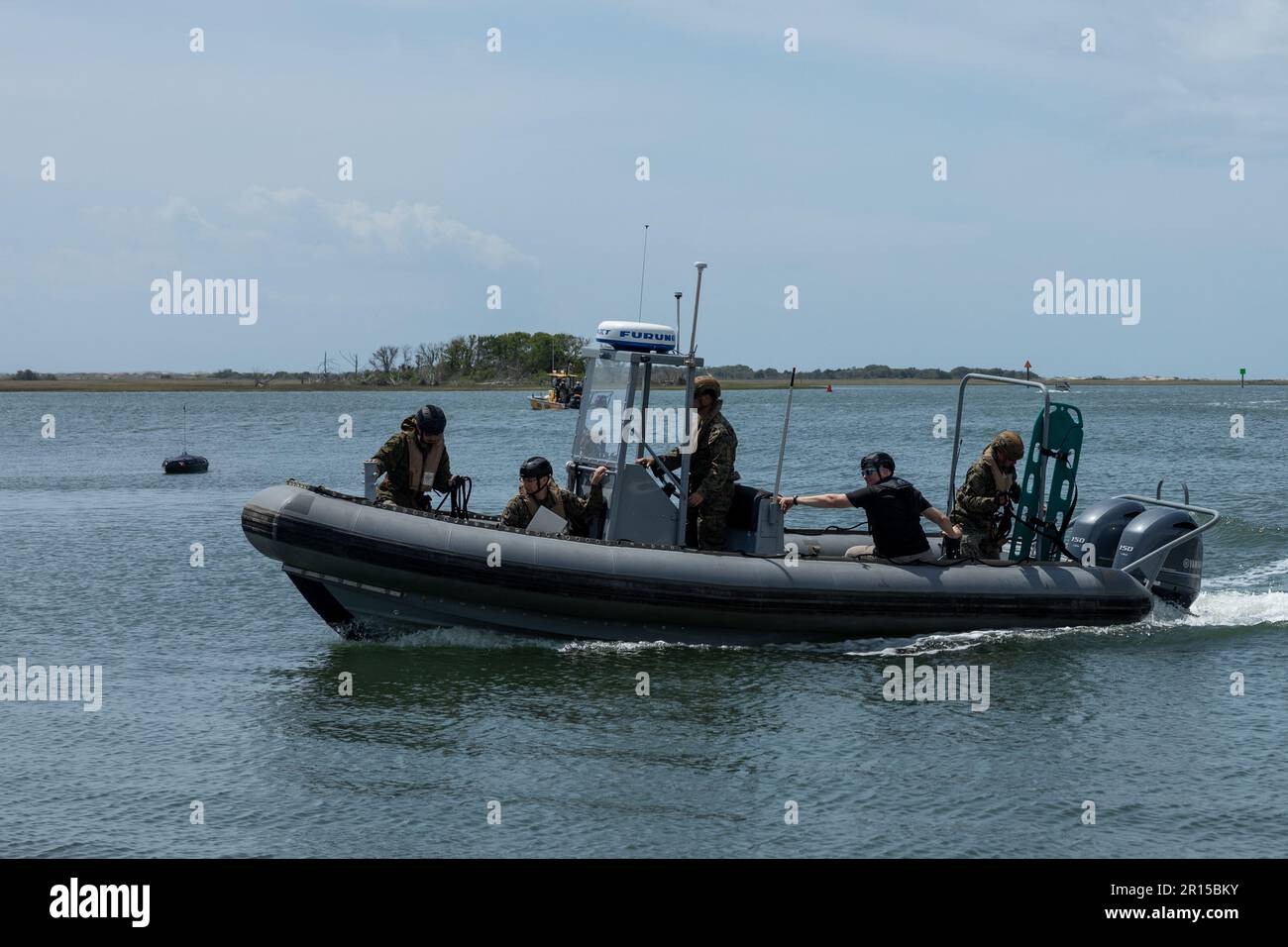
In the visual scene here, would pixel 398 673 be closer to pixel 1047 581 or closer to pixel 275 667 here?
pixel 275 667

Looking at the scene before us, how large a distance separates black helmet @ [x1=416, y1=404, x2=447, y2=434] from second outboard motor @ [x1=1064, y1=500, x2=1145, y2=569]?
17.1 ft

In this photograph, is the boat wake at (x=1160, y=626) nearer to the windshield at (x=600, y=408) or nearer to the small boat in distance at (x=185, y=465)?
the windshield at (x=600, y=408)

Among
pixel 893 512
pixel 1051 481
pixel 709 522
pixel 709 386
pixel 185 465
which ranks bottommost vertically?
pixel 185 465

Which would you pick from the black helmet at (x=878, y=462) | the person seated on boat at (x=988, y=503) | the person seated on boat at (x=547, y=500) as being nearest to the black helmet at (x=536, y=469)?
the person seated on boat at (x=547, y=500)

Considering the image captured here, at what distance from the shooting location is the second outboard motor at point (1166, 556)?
10969 mm

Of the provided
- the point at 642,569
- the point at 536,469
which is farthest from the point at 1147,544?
the point at 536,469

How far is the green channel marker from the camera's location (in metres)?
10.6

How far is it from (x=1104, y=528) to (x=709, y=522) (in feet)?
11.4

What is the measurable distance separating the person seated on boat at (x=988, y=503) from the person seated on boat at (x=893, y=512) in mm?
332

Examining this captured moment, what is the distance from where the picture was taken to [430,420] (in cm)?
1012

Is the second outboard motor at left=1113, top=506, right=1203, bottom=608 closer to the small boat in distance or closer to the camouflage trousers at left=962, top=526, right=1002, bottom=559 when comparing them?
the camouflage trousers at left=962, top=526, right=1002, bottom=559

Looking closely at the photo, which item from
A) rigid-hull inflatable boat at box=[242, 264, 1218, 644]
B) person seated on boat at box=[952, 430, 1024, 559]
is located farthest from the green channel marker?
person seated on boat at box=[952, 430, 1024, 559]

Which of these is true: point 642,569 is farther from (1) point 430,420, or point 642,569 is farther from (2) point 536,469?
(1) point 430,420
